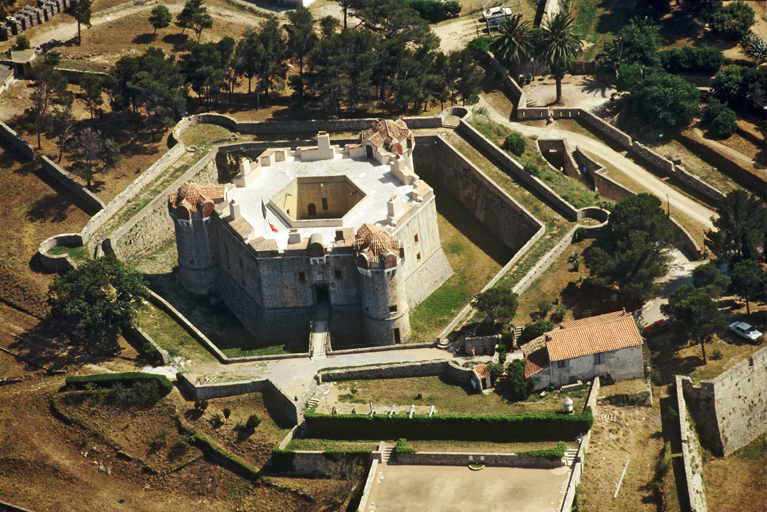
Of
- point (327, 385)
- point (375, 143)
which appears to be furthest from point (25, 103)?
point (327, 385)

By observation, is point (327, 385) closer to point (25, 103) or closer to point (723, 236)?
point (723, 236)

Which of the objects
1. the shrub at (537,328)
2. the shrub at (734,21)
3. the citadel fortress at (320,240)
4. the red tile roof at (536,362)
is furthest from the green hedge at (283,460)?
the shrub at (734,21)

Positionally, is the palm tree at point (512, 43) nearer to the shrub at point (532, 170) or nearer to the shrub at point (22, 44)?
the shrub at point (532, 170)

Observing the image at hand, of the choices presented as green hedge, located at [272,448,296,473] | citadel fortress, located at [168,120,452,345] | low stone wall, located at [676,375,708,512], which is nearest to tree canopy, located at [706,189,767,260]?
low stone wall, located at [676,375,708,512]

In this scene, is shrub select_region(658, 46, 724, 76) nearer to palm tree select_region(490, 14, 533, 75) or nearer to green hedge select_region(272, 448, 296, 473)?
palm tree select_region(490, 14, 533, 75)

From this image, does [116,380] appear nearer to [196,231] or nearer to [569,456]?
[196,231]

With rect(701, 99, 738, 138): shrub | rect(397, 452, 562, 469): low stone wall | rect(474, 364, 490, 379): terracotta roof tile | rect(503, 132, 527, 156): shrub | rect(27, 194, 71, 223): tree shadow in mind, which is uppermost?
rect(701, 99, 738, 138): shrub
